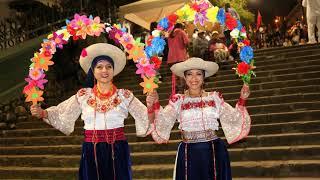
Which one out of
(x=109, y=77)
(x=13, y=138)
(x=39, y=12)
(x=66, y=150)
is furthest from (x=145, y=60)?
(x=39, y=12)

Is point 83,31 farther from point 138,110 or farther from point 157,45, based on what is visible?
point 138,110

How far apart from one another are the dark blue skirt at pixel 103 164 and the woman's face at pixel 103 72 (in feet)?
2.04

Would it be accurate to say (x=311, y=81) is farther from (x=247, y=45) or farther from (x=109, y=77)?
(x=109, y=77)

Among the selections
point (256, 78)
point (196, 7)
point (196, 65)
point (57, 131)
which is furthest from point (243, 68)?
point (57, 131)

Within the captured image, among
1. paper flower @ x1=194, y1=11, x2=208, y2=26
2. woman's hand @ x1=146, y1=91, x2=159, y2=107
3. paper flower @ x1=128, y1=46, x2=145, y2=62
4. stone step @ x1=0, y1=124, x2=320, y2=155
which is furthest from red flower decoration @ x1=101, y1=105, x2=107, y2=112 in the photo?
stone step @ x1=0, y1=124, x2=320, y2=155

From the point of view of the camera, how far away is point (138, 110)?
442 cm

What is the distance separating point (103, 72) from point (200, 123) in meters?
1.09

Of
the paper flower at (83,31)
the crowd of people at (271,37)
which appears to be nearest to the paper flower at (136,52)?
the paper flower at (83,31)

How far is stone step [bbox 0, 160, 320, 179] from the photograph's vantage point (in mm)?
6344

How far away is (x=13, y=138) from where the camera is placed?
31.4ft

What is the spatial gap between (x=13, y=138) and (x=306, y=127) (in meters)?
6.10

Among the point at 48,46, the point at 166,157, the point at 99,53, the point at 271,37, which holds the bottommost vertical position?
the point at 166,157

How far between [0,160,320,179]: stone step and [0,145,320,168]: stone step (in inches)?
6.3

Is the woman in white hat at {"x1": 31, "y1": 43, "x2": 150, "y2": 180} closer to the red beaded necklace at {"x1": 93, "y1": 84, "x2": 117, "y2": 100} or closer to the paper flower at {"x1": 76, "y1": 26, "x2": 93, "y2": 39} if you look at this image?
the red beaded necklace at {"x1": 93, "y1": 84, "x2": 117, "y2": 100}
